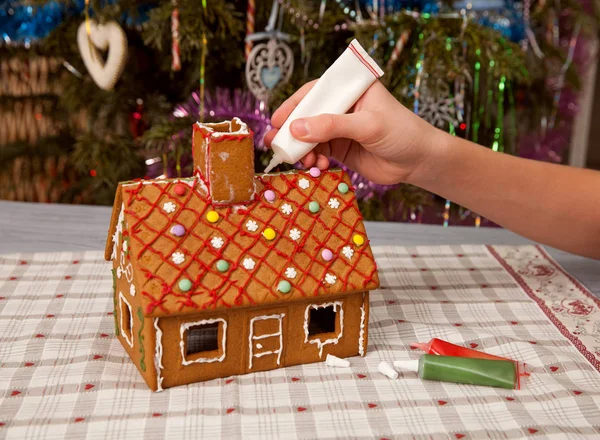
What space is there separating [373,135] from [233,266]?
0.32 meters

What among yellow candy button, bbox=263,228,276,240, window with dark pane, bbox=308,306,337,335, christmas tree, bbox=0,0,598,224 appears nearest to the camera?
yellow candy button, bbox=263,228,276,240

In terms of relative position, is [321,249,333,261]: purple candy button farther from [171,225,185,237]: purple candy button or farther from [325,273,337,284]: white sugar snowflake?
[171,225,185,237]: purple candy button

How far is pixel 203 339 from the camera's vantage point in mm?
1025

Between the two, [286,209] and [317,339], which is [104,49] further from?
[317,339]

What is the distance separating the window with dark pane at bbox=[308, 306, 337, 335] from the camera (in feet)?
3.53

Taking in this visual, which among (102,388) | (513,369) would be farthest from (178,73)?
(513,369)

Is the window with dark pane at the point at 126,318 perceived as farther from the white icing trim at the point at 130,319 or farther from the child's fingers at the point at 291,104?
the child's fingers at the point at 291,104

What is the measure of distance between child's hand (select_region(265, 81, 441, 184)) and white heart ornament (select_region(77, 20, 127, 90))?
74 centimetres

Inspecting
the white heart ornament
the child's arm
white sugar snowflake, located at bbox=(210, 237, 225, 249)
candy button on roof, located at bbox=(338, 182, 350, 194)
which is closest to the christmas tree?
the white heart ornament

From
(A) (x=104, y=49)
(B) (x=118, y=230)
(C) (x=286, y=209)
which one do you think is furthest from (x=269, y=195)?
(A) (x=104, y=49)


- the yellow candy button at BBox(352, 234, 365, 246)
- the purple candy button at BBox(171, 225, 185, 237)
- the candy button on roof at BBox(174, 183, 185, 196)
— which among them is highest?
the candy button on roof at BBox(174, 183, 185, 196)

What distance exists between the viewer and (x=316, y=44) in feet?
5.80

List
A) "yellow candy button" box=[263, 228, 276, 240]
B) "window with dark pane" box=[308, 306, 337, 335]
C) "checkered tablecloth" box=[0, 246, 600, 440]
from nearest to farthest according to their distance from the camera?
"checkered tablecloth" box=[0, 246, 600, 440], "yellow candy button" box=[263, 228, 276, 240], "window with dark pane" box=[308, 306, 337, 335]

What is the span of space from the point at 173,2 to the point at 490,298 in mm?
1010
